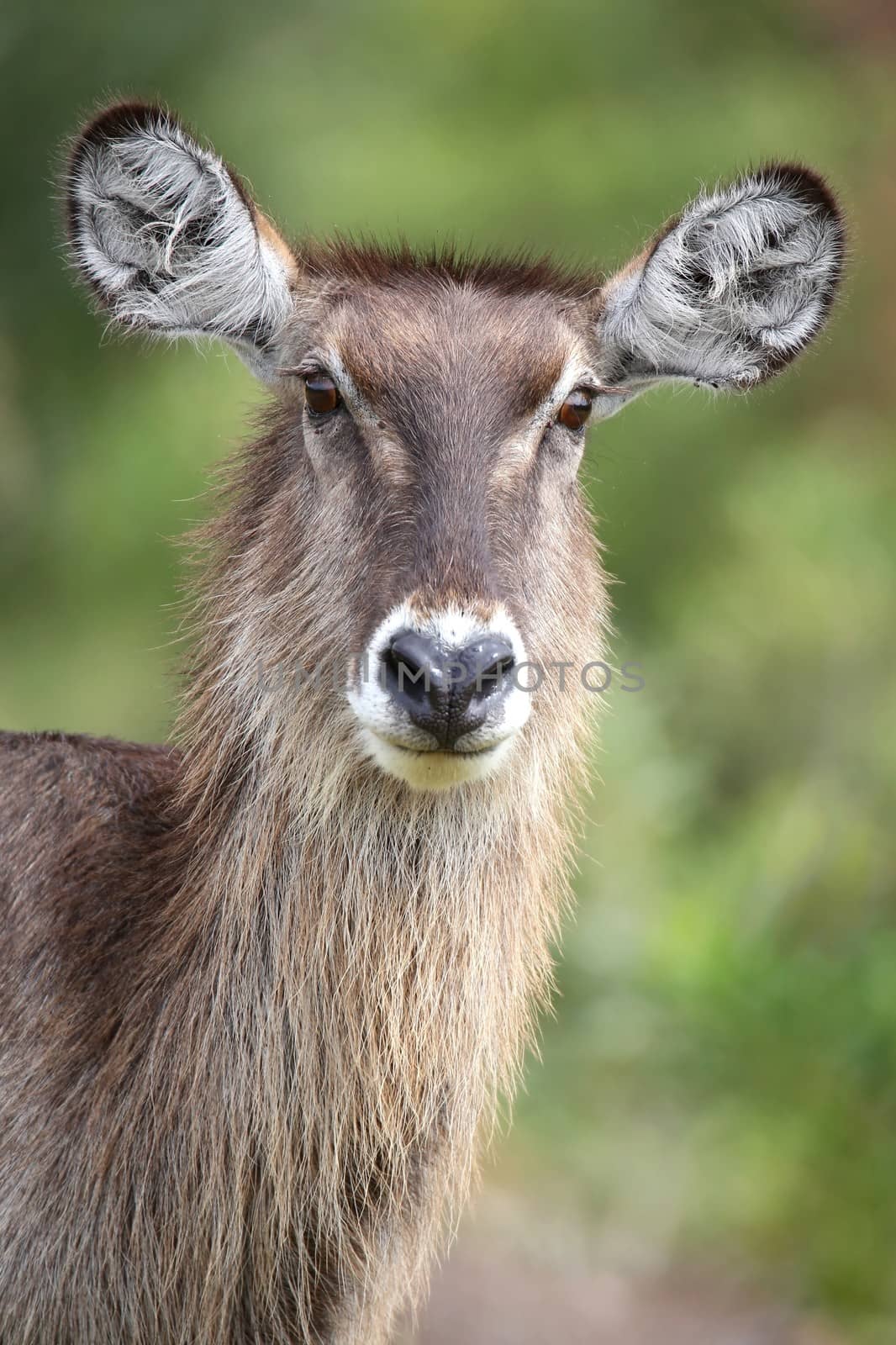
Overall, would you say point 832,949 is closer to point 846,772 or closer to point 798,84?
point 846,772

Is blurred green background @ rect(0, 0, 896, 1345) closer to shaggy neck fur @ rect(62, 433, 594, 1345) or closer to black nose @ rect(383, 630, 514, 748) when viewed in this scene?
shaggy neck fur @ rect(62, 433, 594, 1345)

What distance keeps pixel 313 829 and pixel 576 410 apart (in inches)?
56.9

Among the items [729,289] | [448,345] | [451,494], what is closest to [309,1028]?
[451,494]

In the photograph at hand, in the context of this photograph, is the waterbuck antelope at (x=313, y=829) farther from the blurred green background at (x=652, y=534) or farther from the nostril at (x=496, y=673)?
the blurred green background at (x=652, y=534)

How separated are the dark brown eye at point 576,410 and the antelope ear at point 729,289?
0.18 metres

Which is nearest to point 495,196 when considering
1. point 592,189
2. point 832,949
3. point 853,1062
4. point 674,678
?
point 592,189

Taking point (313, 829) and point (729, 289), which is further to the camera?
point (729, 289)

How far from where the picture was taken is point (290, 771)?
14.6 ft

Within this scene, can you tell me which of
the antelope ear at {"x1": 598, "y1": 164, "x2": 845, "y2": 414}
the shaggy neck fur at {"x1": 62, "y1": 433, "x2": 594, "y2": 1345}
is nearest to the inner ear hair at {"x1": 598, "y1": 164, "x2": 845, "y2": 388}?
the antelope ear at {"x1": 598, "y1": 164, "x2": 845, "y2": 414}

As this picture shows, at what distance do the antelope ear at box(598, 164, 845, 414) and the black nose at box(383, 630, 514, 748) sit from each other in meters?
1.42

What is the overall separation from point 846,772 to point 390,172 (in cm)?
730

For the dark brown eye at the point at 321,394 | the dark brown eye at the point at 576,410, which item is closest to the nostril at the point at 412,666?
the dark brown eye at the point at 321,394

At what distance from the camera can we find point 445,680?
12.5 feet

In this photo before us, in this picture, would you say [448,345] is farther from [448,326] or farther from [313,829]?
[313,829]
